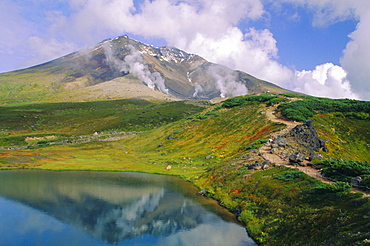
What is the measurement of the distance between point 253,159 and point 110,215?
34102 millimetres

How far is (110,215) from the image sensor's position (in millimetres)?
44531

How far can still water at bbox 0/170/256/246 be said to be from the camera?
118 ft

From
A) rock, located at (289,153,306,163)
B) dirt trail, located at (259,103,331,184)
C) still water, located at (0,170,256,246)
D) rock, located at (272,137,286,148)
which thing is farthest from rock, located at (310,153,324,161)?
still water, located at (0,170,256,246)

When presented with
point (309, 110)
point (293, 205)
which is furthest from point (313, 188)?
point (309, 110)

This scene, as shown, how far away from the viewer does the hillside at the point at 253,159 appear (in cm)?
3042

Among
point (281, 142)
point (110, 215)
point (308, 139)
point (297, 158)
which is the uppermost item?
point (308, 139)

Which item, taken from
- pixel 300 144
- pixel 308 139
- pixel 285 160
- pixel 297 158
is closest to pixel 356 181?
pixel 297 158

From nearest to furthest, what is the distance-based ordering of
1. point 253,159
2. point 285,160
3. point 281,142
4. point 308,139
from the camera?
point 285,160, point 253,159, point 308,139, point 281,142

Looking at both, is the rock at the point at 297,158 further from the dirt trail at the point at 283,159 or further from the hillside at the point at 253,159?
the hillside at the point at 253,159

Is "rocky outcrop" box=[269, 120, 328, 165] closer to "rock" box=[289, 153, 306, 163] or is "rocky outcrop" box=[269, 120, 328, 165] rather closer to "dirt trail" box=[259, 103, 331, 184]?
"rock" box=[289, 153, 306, 163]

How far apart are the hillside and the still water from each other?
500 cm

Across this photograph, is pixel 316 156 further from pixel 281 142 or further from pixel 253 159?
pixel 253 159

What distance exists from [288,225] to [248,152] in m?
36.7

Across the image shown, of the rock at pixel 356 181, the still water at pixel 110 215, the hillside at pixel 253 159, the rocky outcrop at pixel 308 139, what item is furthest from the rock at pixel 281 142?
the rock at pixel 356 181
